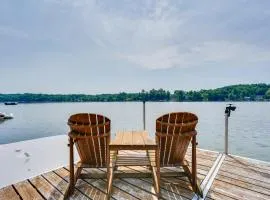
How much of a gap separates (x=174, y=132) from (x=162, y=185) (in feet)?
2.46

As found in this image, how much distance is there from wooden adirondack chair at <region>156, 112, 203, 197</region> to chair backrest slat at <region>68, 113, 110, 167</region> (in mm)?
663

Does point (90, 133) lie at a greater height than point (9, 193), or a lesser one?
greater

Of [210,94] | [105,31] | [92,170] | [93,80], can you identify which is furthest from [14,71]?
[210,94]

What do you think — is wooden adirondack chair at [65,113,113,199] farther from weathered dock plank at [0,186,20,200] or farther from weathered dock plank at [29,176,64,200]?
A: weathered dock plank at [0,186,20,200]

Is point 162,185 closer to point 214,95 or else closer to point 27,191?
point 27,191

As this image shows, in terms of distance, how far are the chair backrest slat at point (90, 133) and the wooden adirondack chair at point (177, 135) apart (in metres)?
0.66

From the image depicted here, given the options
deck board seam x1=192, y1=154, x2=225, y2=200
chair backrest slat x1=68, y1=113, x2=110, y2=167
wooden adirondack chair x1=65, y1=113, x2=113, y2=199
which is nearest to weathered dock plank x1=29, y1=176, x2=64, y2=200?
wooden adirondack chair x1=65, y1=113, x2=113, y2=199

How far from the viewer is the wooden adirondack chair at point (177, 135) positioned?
2549 mm

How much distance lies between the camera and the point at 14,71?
18.3 metres

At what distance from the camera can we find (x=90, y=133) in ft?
8.41

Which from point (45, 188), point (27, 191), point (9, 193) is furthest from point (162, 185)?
point (9, 193)

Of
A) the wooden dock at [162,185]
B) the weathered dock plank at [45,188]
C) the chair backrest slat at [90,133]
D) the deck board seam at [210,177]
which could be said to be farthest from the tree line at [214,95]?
the chair backrest slat at [90,133]

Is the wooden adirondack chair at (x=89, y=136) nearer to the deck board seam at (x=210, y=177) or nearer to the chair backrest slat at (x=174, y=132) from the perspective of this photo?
the chair backrest slat at (x=174, y=132)

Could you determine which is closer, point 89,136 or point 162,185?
point 89,136
